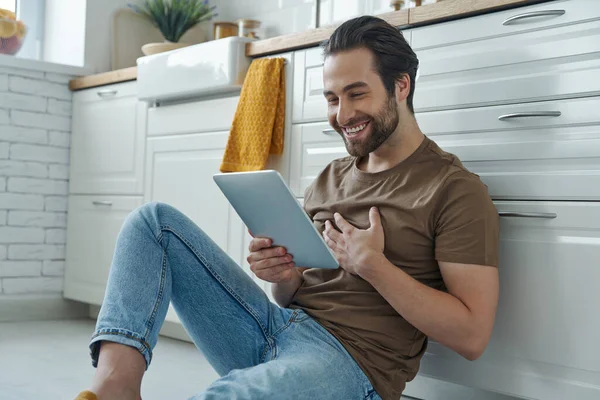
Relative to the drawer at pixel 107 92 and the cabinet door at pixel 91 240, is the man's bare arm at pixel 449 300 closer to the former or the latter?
the cabinet door at pixel 91 240

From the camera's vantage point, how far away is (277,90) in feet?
7.93

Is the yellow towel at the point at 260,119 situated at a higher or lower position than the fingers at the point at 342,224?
higher

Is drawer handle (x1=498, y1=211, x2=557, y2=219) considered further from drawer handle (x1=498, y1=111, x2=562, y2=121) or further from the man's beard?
the man's beard

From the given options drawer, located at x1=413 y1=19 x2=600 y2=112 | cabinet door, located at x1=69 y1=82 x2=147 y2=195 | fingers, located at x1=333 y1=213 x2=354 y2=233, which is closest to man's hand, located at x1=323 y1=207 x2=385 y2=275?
fingers, located at x1=333 y1=213 x2=354 y2=233

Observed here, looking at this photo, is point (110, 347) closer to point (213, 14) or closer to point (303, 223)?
point (303, 223)

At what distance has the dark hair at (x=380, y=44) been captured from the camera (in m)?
1.62

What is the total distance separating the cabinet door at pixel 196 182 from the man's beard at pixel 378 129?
1044 millimetres

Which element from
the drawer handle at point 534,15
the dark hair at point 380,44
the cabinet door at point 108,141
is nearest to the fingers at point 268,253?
the dark hair at point 380,44

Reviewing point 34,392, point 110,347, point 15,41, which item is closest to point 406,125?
point 110,347

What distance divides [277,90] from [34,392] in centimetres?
113

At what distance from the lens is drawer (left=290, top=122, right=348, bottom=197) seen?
224 centimetres

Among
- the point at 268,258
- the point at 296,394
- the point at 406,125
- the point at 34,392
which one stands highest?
the point at 406,125

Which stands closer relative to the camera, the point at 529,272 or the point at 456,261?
the point at 456,261

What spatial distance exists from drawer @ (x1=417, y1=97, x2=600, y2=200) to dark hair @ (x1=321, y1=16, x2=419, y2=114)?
0.31 m
